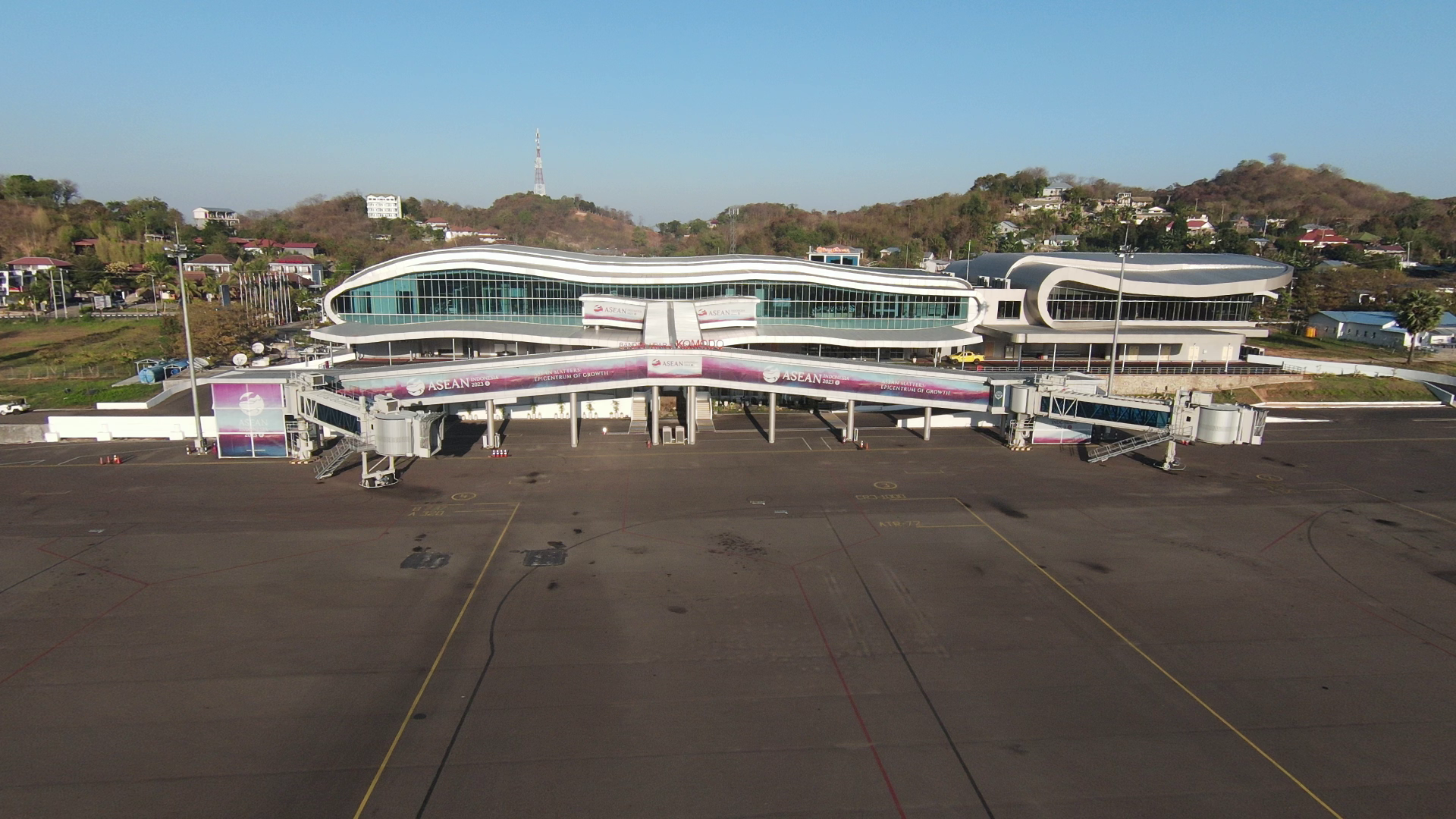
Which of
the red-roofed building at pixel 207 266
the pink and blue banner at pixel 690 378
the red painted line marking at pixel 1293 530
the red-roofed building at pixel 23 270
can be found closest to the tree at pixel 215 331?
the pink and blue banner at pixel 690 378

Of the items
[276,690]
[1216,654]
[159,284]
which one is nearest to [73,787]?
[276,690]

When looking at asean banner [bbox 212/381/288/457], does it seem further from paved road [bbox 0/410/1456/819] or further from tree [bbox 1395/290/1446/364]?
tree [bbox 1395/290/1446/364]

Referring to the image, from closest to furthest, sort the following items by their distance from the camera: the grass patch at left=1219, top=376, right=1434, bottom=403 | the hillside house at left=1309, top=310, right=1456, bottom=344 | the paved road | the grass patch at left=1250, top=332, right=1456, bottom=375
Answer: the paved road, the grass patch at left=1219, top=376, right=1434, bottom=403, the grass patch at left=1250, top=332, right=1456, bottom=375, the hillside house at left=1309, top=310, right=1456, bottom=344

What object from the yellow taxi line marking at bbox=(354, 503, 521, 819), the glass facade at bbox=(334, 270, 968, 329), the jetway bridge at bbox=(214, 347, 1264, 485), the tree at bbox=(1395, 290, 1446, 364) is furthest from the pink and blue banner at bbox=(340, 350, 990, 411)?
the tree at bbox=(1395, 290, 1446, 364)

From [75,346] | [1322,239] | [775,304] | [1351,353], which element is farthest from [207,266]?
[1322,239]

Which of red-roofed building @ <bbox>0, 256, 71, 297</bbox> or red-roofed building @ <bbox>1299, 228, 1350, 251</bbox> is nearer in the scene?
red-roofed building @ <bbox>0, 256, 71, 297</bbox>
